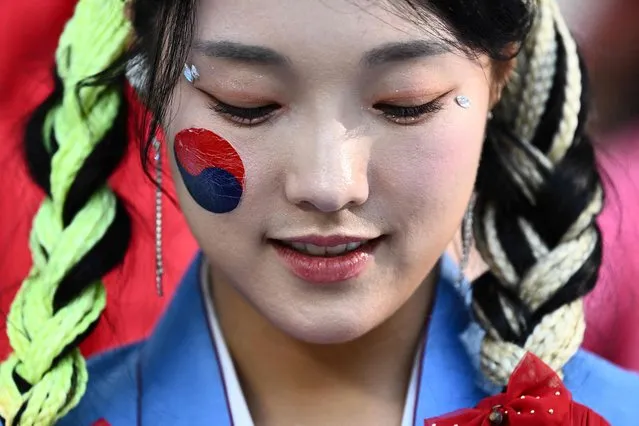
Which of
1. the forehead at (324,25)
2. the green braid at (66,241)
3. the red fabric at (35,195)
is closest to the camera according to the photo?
the forehead at (324,25)

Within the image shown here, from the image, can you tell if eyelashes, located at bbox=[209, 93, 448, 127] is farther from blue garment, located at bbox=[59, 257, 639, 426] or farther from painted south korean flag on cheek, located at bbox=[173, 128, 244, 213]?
blue garment, located at bbox=[59, 257, 639, 426]

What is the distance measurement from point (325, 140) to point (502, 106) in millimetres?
269

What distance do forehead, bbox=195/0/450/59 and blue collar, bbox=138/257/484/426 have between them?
0.32m

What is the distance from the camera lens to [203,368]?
3.04ft

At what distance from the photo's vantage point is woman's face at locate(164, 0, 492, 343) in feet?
2.43

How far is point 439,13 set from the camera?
2.50 feet

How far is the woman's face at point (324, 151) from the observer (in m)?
0.74

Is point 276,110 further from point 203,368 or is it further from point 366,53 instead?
point 203,368

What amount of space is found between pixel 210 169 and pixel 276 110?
0.08m

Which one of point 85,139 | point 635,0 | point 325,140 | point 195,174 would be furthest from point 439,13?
point 635,0

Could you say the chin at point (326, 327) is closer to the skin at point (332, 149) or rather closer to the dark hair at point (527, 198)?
the skin at point (332, 149)

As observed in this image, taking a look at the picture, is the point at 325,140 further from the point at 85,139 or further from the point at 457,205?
the point at 85,139

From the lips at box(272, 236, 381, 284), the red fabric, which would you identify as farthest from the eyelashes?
the red fabric

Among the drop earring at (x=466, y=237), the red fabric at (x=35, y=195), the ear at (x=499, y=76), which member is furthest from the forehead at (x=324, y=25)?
the red fabric at (x=35, y=195)
